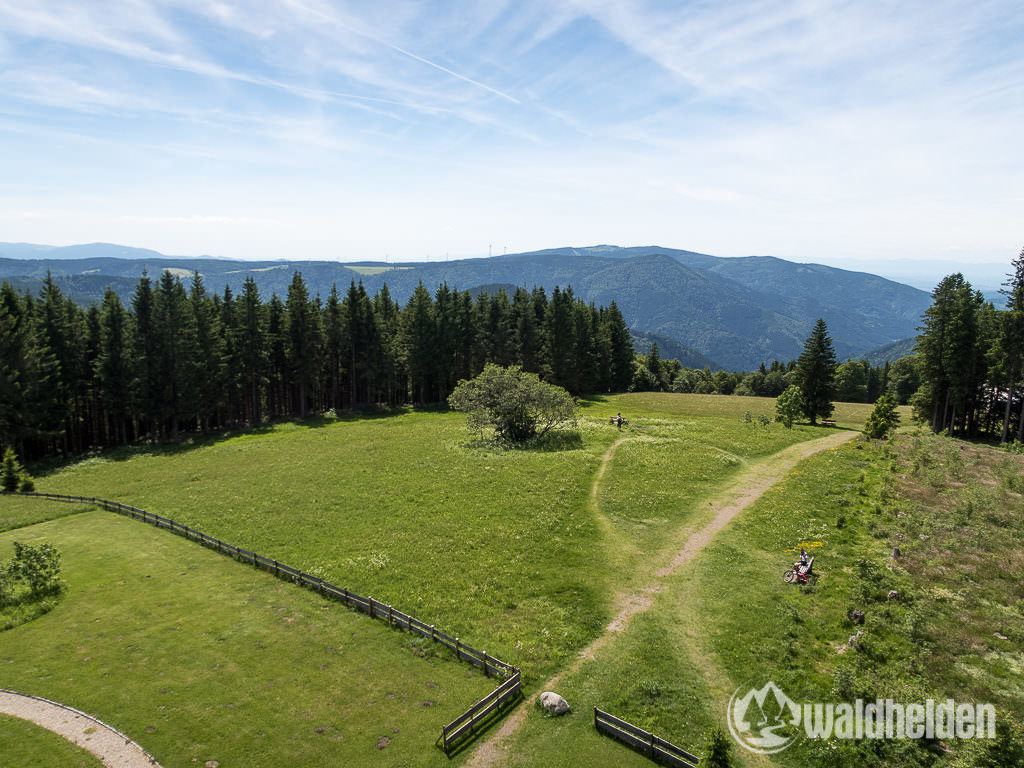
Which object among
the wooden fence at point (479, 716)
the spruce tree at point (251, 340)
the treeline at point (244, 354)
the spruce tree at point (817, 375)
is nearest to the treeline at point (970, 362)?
the spruce tree at point (817, 375)

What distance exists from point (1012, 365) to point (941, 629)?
52.7 metres

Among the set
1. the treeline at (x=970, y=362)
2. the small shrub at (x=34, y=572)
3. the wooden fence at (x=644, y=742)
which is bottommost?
the small shrub at (x=34, y=572)

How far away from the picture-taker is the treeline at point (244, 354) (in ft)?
203

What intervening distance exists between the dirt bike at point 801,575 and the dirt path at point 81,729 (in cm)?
2892

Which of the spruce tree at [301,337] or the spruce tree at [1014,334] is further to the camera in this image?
the spruce tree at [301,337]

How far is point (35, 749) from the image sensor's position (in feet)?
54.9

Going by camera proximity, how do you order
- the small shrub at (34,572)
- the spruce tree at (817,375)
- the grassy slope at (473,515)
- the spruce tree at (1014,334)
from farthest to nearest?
1. the spruce tree at (817,375)
2. the spruce tree at (1014,334)
3. the small shrub at (34,572)
4. the grassy slope at (473,515)

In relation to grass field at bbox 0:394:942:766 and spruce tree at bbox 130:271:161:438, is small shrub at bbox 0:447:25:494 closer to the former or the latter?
grass field at bbox 0:394:942:766

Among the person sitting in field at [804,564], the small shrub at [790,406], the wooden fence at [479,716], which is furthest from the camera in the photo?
the small shrub at [790,406]

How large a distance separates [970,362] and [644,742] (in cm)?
7000

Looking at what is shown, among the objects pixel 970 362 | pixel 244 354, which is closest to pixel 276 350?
pixel 244 354

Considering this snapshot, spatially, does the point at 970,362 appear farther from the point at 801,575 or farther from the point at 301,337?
the point at 301,337

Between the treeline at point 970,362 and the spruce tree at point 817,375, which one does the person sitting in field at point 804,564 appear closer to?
the treeline at point 970,362

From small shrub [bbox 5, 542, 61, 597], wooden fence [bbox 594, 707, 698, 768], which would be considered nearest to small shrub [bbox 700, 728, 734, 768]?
wooden fence [bbox 594, 707, 698, 768]
